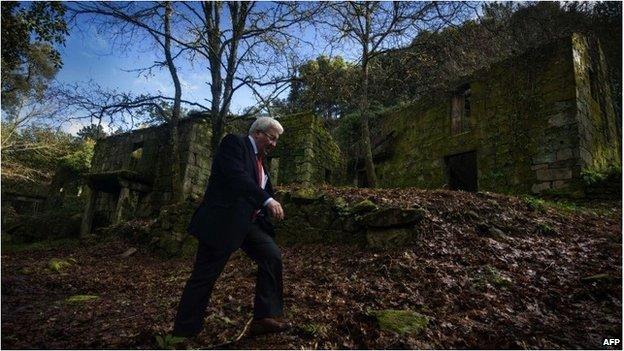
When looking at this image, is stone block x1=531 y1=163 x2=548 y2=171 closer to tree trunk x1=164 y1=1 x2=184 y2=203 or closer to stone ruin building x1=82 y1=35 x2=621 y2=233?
stone ruin building x1=82 y1=35 x2=621 y2=233

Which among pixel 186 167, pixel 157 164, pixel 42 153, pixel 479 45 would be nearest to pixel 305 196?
pixel 479 45

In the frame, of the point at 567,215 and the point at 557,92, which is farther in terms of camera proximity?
the point at 557,92

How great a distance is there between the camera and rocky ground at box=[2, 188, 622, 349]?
2.80 m

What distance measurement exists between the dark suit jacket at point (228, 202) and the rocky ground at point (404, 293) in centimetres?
81

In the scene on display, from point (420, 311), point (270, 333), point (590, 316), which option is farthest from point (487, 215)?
point (270, 333)

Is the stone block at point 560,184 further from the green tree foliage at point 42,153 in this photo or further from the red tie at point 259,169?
the green tree foliage at point 42,153

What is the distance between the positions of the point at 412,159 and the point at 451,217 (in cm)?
914

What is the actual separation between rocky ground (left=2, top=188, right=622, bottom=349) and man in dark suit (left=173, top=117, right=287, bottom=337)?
24 centimetres

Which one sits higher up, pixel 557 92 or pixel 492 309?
pixel 557 92

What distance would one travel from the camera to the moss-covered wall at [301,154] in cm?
1412

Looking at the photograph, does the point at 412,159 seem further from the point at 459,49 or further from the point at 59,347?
the point at 59,347

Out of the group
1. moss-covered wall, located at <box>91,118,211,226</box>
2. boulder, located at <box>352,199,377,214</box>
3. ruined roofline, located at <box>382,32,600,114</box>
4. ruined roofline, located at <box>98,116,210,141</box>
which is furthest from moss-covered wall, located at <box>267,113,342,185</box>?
→ boulder, located at <box>352,199,377,214</box>

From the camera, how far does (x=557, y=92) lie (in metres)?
10.6

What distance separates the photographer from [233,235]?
2.66 meters
